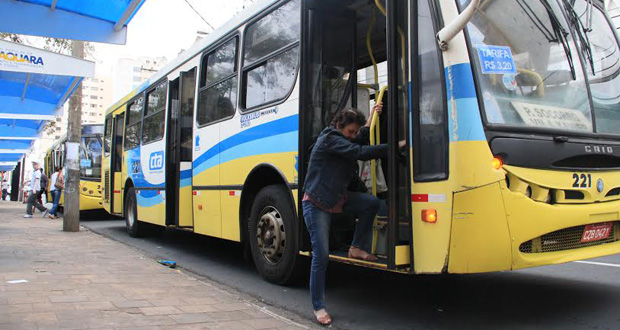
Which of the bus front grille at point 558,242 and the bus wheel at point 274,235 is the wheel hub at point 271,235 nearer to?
the bus wheel at point 274,235

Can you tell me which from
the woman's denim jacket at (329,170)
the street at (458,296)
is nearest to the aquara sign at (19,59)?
the street at (458,296)

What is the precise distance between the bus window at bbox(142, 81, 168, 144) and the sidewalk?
2459 mm

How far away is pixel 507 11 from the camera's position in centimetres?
391

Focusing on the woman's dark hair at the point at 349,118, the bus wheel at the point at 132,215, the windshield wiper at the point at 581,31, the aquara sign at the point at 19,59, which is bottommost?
the bus wheel at the point at 132,215

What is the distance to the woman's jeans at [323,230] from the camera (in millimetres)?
4027

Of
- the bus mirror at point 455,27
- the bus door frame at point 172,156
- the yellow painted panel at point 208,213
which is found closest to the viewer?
the bus mirror at point 455,27

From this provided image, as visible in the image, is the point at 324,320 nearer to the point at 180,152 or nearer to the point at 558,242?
the point at 558,242

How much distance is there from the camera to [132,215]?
10.2m

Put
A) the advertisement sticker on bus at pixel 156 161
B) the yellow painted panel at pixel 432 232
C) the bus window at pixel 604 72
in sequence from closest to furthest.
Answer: the yellow painted panel at pixel 432 232, the bus window at pixel 604 72, the advertisement sticker on bus at pixel 156 161

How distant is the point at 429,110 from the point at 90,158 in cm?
1419

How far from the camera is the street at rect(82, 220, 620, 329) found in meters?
4.06

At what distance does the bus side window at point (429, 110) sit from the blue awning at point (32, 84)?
26.5 ft

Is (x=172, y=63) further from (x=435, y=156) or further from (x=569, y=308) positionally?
(x=569, y=308)

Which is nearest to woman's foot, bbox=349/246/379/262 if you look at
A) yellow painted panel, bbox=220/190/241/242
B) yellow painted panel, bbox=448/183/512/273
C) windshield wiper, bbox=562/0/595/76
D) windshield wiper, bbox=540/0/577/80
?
yellow painted panel, bbox=448/183/512/273
